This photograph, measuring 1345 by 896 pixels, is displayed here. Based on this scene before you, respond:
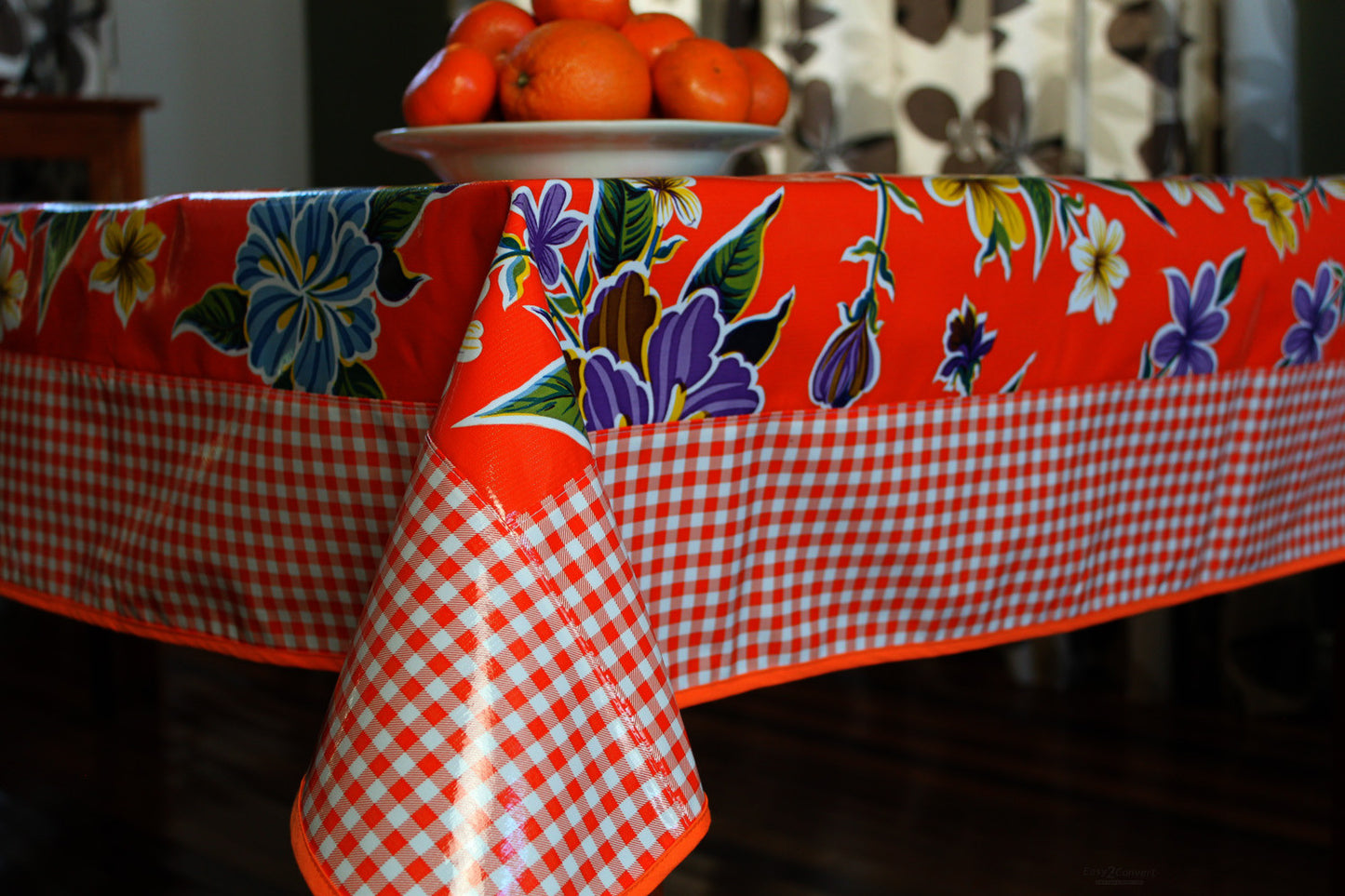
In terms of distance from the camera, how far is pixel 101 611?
813 mm

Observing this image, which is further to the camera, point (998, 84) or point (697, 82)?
point (998, 84)

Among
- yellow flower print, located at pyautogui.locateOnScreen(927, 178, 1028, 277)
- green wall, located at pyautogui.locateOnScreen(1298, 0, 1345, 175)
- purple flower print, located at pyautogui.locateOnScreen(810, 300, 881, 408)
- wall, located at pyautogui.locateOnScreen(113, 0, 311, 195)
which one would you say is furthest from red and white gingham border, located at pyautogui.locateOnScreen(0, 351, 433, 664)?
wall, located at pyautogui.locateOnScreen(113, 0, 311, 195)

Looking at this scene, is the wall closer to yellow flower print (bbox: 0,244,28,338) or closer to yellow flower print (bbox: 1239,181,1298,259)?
yellow flower print (bbox: 0,244,28,338)

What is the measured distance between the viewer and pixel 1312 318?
36.0 inches

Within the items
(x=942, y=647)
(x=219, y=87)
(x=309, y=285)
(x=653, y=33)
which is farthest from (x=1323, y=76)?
(x=219, y=87)

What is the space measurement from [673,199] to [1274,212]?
0.49m

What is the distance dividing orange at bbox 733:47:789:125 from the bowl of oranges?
0.06ft

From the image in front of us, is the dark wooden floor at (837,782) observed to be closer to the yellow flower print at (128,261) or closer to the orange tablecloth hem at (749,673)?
the orange tablecloth hem at (749,673)

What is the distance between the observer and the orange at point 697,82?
848mm

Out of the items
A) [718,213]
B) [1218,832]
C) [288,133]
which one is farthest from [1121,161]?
[288,133]

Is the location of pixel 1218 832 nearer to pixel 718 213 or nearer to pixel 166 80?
pixel 718 213

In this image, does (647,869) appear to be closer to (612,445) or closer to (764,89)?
(612,445)

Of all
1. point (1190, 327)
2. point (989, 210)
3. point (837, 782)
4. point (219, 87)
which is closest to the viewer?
point (989, 210)

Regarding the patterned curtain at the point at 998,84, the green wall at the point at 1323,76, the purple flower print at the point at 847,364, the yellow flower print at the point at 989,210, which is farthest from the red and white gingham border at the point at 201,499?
the green wall at the point at 1323,76
